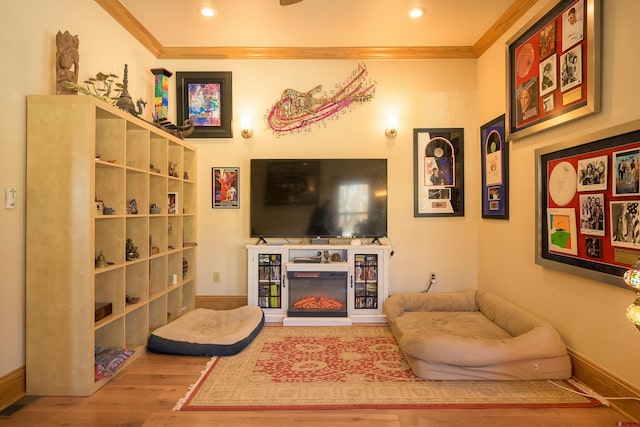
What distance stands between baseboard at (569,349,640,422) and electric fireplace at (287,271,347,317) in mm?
2019

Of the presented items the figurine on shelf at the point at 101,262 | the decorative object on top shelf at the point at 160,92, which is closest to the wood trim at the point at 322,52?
the decorative object on top shelf at the point at 160,92

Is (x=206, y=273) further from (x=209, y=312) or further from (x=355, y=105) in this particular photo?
(x=355, y=105)

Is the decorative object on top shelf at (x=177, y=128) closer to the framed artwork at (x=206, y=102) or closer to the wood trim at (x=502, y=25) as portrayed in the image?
the framed artwork at (x=206, y=102)

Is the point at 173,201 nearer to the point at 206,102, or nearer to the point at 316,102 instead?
the point at 206,102

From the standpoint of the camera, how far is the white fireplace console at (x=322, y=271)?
369 cm

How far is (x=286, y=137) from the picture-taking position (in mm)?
4082

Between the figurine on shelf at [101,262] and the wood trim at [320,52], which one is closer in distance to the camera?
the figurine on shelf at [101,262]

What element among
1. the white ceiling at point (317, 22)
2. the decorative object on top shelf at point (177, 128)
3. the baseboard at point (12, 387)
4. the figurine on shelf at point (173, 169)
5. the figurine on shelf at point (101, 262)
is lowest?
the baseboard at point (12, 387)

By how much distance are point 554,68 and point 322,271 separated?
2696 millimetres

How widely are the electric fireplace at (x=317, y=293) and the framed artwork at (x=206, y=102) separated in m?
1.91

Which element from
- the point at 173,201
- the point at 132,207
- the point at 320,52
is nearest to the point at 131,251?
the point at 132,207

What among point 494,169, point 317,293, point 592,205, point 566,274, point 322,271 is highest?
point 494,169

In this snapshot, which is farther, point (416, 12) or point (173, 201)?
point (173, 201)

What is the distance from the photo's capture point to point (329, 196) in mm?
3881
